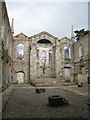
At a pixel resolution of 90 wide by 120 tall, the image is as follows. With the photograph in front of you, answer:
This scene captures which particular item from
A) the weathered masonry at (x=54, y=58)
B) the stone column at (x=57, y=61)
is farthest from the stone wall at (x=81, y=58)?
the stone column at (x=57, y=61)

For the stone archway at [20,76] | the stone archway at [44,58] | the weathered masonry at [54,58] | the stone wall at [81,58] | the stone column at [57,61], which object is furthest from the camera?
the stone archway at [44,58]

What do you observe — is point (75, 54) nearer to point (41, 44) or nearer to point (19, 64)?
point (41, 44)

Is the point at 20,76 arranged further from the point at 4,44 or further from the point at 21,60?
the point at 4,44

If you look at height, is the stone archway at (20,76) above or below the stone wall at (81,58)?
below

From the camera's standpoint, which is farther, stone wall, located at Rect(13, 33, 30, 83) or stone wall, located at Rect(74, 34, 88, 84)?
stone wall, located at Rect(13, 33, 30, 83)

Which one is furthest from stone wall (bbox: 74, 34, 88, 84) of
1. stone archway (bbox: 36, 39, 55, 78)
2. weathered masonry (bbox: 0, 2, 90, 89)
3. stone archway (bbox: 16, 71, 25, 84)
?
stone archway (bbox: 16, 71, 25, 84)

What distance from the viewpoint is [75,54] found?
83.5ft

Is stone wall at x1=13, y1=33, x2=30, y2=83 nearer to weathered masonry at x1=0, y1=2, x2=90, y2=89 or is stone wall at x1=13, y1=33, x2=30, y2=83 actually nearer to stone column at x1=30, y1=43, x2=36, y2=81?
weathered masonry at x1=0, y1=2, x2=90, y2=89

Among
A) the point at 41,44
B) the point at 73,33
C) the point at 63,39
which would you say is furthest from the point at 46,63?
the point at 73,33

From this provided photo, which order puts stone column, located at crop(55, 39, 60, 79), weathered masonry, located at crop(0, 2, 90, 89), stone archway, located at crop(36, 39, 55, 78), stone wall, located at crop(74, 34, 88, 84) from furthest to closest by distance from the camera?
stone archway, located at crop(36, 39, 55, 78)
stone column, located at crop(55, 39, 60, 79)
weathered masonry, located at crop(0, 2, 90, 89)
stone wall, located at crop(74, 34, 88, 84)

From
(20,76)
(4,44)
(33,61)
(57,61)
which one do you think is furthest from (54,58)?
(4,44)

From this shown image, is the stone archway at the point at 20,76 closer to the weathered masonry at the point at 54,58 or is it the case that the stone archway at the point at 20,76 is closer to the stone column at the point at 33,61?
the weathered masonry at the point at 54,58

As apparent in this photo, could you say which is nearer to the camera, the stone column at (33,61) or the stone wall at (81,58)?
the stone wall at (81,58)

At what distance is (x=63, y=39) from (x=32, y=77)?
34.7ft
